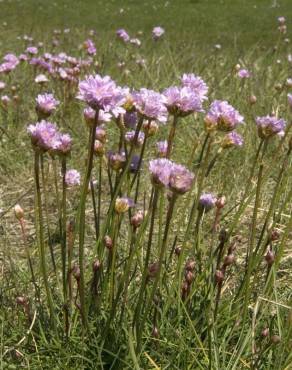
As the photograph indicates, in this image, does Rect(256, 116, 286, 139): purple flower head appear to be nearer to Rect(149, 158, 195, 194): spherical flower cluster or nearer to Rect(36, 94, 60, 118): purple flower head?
Rect(149, 158, 195, 194): spherical flower cluster

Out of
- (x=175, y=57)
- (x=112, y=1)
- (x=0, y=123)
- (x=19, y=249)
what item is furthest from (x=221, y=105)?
(x=112, y=1)

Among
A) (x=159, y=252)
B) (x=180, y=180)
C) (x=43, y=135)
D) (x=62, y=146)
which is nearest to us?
(x=180, y=180)

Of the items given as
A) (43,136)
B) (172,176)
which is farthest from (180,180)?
(43,136)

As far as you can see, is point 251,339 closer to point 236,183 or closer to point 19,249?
point 19,249

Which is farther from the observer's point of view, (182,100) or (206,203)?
(206,203)

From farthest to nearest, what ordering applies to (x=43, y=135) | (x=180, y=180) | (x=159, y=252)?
1. (x=159, y=252)
2. (x=43, y=135)
3. (x=180, y=180)

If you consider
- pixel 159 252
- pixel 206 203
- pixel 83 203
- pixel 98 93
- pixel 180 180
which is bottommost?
pixel 159 252

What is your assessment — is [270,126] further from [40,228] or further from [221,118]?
[40,228]

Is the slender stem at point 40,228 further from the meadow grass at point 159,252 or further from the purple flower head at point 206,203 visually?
the purple flower head at point 206,203
